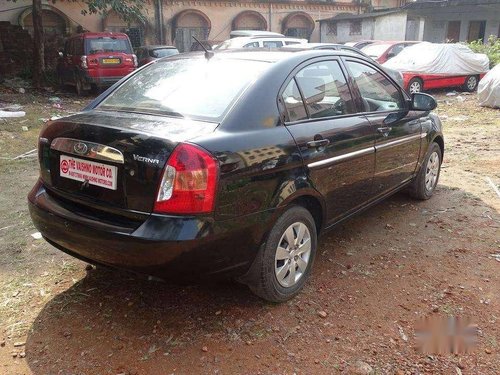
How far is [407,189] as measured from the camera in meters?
4.89

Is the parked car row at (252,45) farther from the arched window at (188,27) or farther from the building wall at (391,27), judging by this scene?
the building wall at (391,27)

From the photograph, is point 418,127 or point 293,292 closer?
point 293,292

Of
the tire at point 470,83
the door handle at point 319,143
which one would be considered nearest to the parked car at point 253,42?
the tire at point 470,83

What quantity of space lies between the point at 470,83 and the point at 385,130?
1298 cm

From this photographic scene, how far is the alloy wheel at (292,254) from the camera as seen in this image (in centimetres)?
294

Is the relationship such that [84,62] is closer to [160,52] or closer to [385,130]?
[160,52]

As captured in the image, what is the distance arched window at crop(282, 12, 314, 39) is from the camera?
25.6 m

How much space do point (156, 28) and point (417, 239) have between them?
68.4ft

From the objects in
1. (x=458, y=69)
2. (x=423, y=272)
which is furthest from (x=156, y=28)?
(x=423, y=272)

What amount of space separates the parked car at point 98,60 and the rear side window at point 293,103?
11.2 m

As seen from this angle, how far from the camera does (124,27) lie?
21672mm

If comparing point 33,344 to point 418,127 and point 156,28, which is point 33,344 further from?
point 156,28

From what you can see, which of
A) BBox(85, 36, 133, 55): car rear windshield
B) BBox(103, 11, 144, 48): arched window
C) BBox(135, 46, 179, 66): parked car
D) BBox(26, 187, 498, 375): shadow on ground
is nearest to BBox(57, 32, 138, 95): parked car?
BBox(85, 36, 133, 55): car rear windshield

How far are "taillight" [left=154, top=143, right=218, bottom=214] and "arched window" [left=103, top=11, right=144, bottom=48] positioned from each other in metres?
20.4
